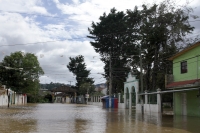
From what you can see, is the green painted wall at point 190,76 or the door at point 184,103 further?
the door at point 184,103

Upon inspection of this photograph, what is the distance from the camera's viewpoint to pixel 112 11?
2461 inches

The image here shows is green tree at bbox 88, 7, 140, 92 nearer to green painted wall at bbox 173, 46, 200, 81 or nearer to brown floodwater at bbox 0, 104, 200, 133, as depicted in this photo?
green painted wall at bbox 173, 46, 200, 81

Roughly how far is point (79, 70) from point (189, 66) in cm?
7884

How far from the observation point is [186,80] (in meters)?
26.9

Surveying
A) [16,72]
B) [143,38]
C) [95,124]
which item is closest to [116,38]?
[143,38]

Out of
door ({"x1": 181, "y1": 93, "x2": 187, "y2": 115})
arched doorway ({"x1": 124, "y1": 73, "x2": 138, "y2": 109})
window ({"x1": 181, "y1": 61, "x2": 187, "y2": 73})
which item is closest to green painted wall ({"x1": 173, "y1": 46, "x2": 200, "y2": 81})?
window ({"x1": 181, "y1": 61, "x2": 187, "y2": 73})

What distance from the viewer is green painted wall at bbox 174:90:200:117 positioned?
26.0 m

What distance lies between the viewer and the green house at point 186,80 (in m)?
25.2

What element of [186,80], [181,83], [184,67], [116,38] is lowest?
[181,83]

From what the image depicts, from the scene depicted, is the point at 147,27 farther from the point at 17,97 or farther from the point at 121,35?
the point at 17,97

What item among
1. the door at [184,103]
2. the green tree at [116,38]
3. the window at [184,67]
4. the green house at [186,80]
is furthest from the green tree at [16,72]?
the door at [184,103]

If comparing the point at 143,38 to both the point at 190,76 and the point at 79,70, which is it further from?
the point at 79,70

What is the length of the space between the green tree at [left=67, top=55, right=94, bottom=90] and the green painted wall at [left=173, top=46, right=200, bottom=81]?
74716 mm

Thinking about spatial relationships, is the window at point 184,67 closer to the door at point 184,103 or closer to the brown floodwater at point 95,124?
the door at point 184,103
